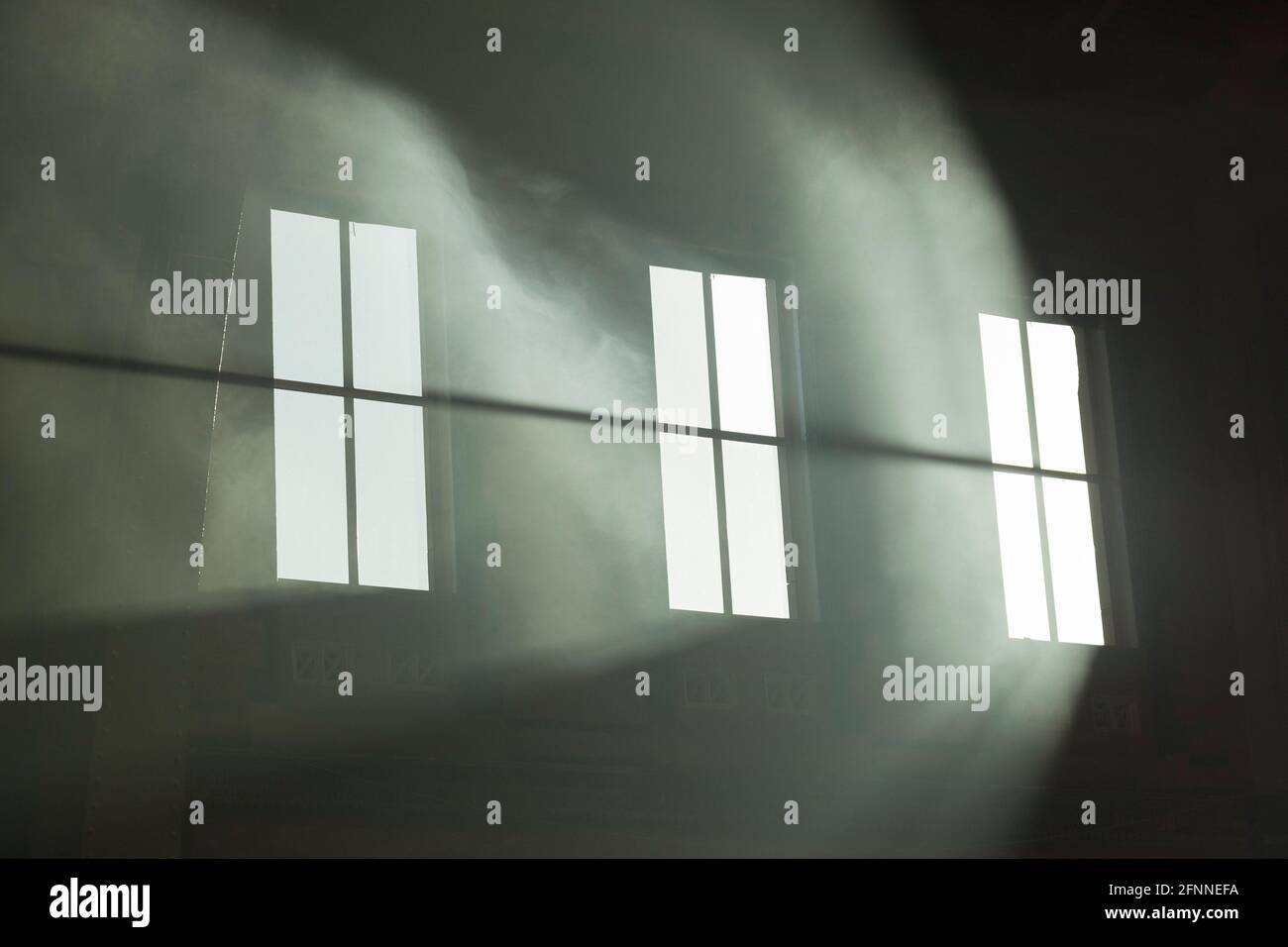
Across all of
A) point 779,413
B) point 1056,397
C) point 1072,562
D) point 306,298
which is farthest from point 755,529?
point 306,298

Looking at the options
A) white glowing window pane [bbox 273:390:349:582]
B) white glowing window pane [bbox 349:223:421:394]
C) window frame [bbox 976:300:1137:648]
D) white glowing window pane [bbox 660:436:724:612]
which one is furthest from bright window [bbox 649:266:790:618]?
white glowing window pane [bbox 273:390:349:582]

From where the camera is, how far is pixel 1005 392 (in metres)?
4.99

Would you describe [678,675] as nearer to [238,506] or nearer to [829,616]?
[829,616]

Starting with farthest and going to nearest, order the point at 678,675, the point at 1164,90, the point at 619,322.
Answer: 1. the point at 1164,90
2. the point at 619,322
3. the point at 678,675

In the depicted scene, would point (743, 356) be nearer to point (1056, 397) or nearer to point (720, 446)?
point (720, 446)

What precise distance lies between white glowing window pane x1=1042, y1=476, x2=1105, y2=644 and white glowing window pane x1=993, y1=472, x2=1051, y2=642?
0.07 metres

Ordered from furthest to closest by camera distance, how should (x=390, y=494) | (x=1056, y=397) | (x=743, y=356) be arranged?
(x=1056, y=397), (x=743, y=356), (x=390, y=494)

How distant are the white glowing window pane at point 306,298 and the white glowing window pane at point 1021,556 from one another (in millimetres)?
2738

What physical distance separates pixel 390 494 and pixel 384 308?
2.20 feet

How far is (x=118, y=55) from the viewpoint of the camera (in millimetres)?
2932

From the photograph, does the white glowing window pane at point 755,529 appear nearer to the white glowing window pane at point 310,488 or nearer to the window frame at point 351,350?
the window frame at point 351,350

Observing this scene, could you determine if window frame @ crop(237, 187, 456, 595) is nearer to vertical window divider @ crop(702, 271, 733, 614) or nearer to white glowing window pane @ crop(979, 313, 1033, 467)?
vertical window divider @ crop(702, 271, 733, 614)

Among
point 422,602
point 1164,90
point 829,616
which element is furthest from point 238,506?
point 1164,90

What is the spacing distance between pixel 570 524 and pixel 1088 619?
7.54ft
